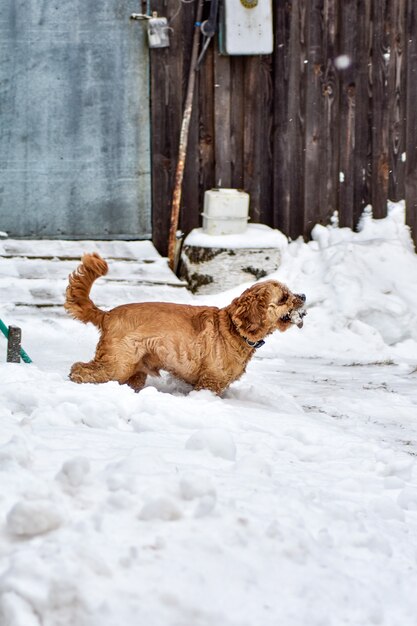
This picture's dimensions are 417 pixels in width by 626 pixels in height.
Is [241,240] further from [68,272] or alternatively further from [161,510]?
[161,510]

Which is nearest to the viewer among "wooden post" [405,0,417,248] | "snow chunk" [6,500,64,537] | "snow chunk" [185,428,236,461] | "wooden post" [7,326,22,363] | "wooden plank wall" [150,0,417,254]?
"snow chunk" [6,500,64,537]

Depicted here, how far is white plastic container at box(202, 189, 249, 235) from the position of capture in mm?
8828

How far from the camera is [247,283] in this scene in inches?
340

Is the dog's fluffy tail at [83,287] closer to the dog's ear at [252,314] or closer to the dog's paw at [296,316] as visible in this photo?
the dog's ear at [252,314]

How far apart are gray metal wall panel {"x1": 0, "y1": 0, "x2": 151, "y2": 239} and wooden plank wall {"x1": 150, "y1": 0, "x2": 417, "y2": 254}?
249 mm

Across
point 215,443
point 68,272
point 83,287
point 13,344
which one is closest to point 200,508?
point 215,443

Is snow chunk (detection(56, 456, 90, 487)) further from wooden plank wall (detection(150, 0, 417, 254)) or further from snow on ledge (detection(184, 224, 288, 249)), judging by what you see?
wooden plank wall (detection(150, 0, 417, 254))

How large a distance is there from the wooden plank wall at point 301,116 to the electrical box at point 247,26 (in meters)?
0.25

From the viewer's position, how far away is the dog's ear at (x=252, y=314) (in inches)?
207

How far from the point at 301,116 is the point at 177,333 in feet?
15.8

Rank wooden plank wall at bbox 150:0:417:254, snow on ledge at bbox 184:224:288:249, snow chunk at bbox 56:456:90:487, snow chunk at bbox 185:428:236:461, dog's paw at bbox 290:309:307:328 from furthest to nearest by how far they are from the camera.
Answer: wooden plank wall at bbox 150:0:417:254 → snow on ledge at bbox 184:224:288:249 → dog's paw at bbox 290:309:307:328 → snow chunk at bbox 185:428:236:461 → snow chunk at bbox 56:456:90:487

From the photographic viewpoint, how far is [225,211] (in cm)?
884

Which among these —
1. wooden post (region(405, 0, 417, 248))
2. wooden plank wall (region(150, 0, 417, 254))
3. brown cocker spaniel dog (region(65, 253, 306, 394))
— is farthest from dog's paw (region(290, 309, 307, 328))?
wooden post (region(405, 0, 417, 248))

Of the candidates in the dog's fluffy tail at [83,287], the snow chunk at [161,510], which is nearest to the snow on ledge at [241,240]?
the dog's fluffy tail at [83,287]
